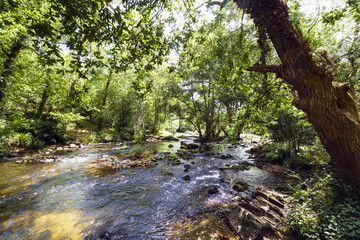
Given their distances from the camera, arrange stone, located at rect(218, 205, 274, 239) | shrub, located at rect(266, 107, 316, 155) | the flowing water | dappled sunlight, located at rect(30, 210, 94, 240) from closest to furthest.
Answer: stone, located at rect(218, 205, 274, 239) < dappled sunlight, located at rect(30, 210, 94, 240) < the flowing water < shrub, located at rect(266, 107, 316, 155)

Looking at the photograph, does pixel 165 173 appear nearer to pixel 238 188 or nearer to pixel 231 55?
pixel 238 188

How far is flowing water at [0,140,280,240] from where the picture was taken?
335 cm

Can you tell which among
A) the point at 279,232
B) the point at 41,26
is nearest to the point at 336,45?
the point at 279,232

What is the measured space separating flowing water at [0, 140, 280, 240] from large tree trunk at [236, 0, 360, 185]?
9.46ft

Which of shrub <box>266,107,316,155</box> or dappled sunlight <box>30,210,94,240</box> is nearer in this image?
dappled sunlight <box>30,210,94,240</box>

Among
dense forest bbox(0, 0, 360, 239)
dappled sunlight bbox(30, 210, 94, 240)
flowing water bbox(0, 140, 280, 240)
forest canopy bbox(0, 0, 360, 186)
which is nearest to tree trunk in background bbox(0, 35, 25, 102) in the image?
forest canopy bbox(0, 0, 360, 186)

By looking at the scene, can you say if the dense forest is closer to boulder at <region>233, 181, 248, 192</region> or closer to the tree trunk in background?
boulder at <region>233, 181, 248, 192</region>

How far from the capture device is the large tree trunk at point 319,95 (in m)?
2.39

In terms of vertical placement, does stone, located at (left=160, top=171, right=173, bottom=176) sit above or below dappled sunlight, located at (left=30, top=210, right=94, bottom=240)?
above

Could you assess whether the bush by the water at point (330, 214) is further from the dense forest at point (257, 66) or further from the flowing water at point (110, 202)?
the flowing water at point (110, 202)

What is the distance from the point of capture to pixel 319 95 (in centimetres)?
244

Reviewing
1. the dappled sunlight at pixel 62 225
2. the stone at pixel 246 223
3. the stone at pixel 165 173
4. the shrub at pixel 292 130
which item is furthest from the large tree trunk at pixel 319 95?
the stone at pixel 165 173

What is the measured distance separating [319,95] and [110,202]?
644cm

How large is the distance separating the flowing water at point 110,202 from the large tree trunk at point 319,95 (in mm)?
2883
